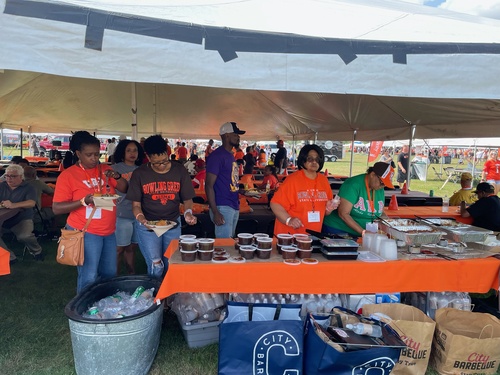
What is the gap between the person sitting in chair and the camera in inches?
159

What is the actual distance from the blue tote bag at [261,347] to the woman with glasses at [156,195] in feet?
2.79

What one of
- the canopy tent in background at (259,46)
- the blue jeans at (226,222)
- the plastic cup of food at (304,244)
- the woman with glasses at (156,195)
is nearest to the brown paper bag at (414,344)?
the plastic cup of food at (304,244)

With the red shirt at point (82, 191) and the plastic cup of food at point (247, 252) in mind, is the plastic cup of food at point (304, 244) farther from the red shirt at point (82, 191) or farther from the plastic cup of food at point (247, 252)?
the red shirt at point (82, 191)

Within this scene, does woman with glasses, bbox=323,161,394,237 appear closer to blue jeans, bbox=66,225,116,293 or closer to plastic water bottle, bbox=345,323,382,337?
plastic water bottle, bbox=345,323,382,337

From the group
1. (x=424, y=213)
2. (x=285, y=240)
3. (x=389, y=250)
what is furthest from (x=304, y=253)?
(x=424, y=213)

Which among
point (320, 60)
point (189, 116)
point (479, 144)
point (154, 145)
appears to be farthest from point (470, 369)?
point (479, 144)

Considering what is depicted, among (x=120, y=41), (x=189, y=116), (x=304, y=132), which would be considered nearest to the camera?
(x=120, y=41)

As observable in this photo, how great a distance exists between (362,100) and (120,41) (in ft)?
17.7

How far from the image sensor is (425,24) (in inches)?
117

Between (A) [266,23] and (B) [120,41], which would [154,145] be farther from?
(A) [266,23]

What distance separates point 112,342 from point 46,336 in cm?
102

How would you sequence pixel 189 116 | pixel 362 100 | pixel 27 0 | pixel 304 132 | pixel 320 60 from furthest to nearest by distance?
pixel 304 132
pixel 189 116
pixel 362 100
pixel 320 60
pixel 27 0

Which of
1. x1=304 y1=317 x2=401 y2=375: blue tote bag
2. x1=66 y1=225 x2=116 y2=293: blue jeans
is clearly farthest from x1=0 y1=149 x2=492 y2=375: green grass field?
x1=304 y1=317 x2=401 y2=375: blue tote bag

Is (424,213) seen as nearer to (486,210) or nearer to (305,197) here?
(486,210)
